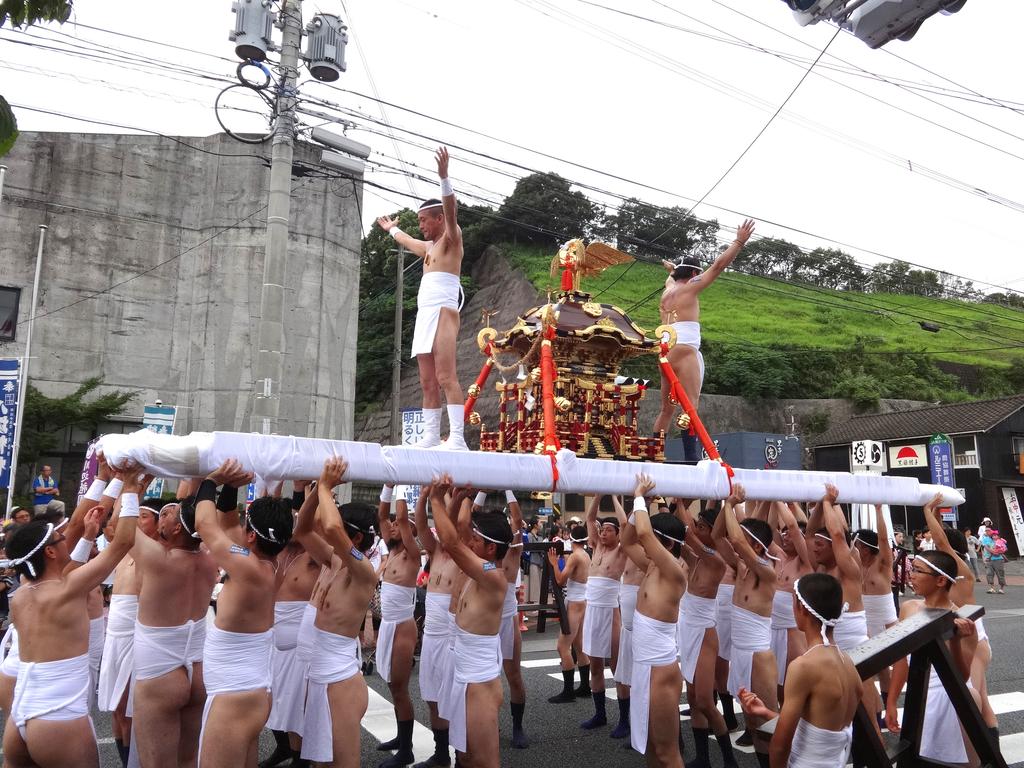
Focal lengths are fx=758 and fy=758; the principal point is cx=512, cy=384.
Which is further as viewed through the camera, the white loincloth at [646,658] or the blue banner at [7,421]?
the blue banner at [7,421]

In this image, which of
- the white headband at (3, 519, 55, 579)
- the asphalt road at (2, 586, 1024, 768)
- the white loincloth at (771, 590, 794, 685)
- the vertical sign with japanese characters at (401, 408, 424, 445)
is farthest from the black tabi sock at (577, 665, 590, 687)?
the vertical sign with japanese characters at (401, 408, 424, 445)

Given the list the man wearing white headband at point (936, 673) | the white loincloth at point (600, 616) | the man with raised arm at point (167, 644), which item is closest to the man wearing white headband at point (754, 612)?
the man wearing white headband at point (936, 673)

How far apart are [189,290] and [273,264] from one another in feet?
43.5

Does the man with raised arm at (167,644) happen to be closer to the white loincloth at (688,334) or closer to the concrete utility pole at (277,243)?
the concrete utility pole at (277,243)

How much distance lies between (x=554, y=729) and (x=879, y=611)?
335cm

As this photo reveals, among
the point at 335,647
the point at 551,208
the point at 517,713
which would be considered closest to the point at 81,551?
the point at 335,647

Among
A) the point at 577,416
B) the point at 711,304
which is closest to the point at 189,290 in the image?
the point at 577,416

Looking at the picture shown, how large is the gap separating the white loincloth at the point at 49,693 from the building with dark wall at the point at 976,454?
91.8 feet

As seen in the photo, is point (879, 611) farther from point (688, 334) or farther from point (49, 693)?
point (49, 693)

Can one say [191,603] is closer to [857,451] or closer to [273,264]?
[273,264]

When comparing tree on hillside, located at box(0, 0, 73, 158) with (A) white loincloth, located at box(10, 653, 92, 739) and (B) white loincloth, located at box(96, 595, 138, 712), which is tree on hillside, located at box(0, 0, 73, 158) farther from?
(B) white loincloth, located at box(96, 595, 138, 712)

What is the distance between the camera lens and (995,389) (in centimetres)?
4441

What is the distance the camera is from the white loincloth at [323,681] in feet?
16.2

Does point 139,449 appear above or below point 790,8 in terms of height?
below
